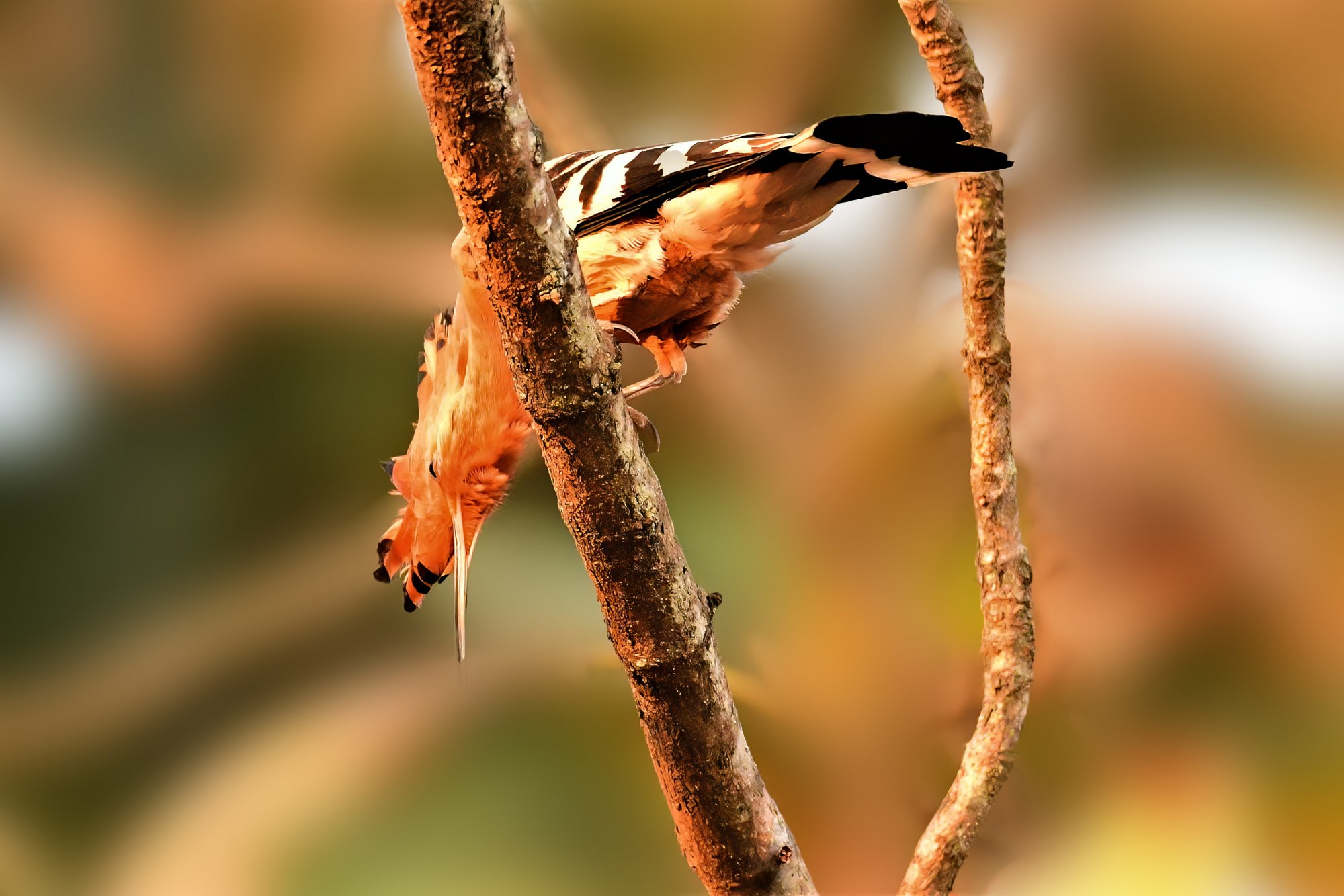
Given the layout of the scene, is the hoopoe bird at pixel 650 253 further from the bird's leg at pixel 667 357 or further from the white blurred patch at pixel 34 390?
the white blurred patch at pixel 34 390

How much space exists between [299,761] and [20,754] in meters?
0.35

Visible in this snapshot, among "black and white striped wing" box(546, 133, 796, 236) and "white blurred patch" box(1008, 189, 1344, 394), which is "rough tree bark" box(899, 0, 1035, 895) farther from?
"white blurred patch" box(1008, 189, 1344, 394)

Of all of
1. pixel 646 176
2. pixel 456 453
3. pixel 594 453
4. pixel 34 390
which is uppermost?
pixel 34 390

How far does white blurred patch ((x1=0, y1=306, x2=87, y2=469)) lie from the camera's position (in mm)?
1316

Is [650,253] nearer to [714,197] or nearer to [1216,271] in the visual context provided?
[714,197]

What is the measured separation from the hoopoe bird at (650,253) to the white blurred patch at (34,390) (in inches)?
23.3

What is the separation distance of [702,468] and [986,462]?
53cm

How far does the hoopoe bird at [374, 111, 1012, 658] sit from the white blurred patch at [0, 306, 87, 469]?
59 centimetres

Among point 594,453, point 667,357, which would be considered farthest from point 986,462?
point 594,453

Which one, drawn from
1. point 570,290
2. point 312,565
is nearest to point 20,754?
point 312,565

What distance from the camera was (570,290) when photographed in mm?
611

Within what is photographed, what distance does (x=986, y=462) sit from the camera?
988mm

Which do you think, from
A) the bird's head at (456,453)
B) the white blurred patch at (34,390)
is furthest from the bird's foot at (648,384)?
the white blurred patch at (34,390)

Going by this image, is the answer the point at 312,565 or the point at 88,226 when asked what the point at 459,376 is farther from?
the point at 88,226
